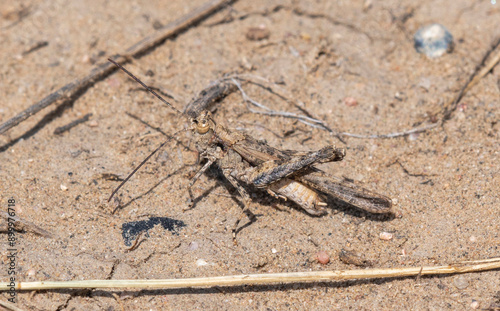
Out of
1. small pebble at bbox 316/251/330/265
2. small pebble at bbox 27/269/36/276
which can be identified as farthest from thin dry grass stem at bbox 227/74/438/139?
small pebble at bbox 27/269/36/276

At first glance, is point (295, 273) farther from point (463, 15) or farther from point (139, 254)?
point (463, 15)

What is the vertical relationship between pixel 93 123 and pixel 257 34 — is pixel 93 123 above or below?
below

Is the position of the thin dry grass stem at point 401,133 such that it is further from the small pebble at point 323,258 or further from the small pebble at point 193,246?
the small pebble at point 193,246

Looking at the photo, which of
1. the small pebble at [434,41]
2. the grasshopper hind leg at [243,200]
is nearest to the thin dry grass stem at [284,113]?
the grasshopper hind leg at [243,200]

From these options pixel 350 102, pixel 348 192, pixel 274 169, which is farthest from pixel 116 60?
pixel 348 192

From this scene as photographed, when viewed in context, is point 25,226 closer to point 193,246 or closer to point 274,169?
point 193,246

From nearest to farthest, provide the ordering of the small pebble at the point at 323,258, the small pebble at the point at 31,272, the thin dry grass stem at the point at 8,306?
the thin dry grass stem at the point at 8,306 → the small pebble at the point at 31,272 → the small pebble at the point at 323,258

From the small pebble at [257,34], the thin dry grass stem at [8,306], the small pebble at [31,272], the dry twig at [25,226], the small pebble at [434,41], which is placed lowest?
the thin dry grass stem at [8,306]
